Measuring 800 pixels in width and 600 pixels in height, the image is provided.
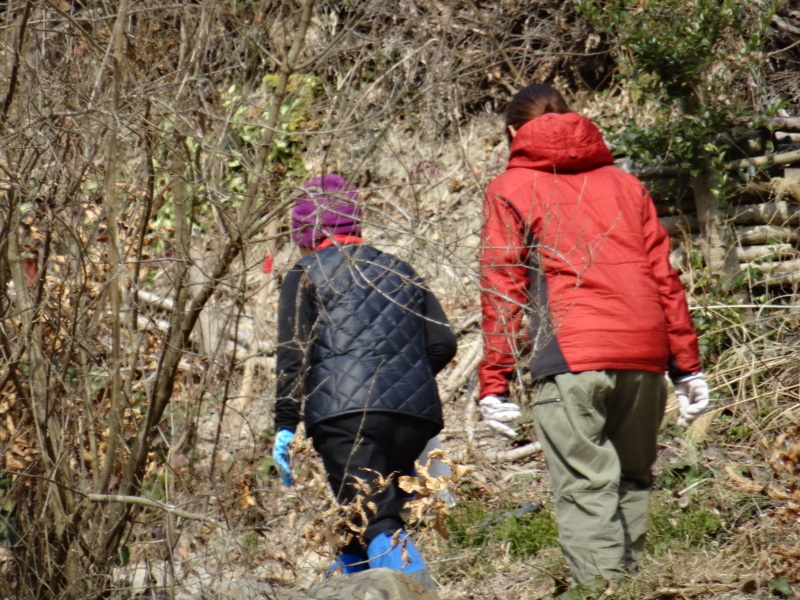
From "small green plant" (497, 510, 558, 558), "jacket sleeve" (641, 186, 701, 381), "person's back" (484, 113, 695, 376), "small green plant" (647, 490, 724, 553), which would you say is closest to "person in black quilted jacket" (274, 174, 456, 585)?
"person's back" (484, 113, 695, 376)

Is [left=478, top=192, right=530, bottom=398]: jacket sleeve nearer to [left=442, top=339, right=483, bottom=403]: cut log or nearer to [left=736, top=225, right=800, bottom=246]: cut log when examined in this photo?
[left=736, top=225, right=800, bottom=246]: cut log

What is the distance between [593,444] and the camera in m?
3.68

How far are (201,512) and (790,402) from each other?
3296 millimetres

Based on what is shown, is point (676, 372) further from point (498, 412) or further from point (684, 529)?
point (684, 529)

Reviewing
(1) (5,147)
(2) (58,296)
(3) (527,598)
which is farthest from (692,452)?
(1) (5,147)

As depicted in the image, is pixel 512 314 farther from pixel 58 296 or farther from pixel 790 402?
pixel 790 402

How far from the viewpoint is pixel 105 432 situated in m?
3.85

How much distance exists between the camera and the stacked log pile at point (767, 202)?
5.89 m

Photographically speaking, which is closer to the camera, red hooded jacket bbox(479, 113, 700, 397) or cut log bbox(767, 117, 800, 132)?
red hooded jacket bbox(479, 113, 700, 397)

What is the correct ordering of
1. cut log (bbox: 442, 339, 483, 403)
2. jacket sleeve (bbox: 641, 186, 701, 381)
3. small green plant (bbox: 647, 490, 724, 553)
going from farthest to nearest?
cut log (bbox: 442, 339, 483, 403)
small green plant (bbox: 647, 490, 724, 553)
jacket sleeve (bbox: 641, 186, 701, 381)

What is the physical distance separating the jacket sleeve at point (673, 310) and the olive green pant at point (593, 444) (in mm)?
127

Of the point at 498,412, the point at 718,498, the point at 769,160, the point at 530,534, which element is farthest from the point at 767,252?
the point at 498,412

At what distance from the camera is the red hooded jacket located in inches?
145

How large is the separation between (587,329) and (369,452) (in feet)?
3.16
